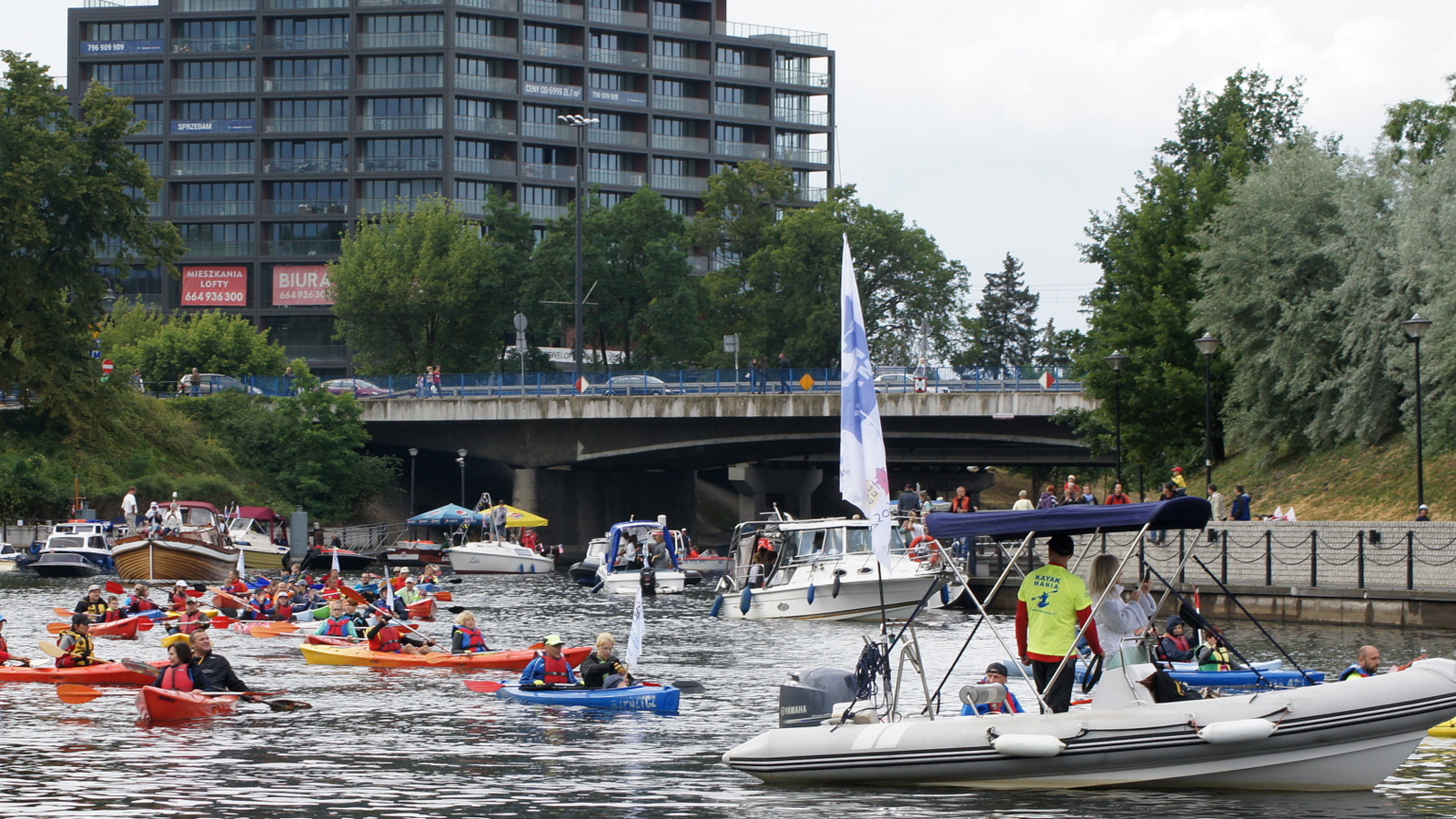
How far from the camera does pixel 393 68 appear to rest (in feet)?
367

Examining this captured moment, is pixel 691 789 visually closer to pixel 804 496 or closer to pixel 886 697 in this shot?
pixel 886 697

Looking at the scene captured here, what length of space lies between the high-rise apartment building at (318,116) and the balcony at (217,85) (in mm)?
115

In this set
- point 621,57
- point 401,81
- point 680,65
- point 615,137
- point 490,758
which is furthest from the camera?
point 680,65

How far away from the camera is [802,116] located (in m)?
125

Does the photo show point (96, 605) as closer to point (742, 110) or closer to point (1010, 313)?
point (742, 110)

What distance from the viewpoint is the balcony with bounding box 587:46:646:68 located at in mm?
117375

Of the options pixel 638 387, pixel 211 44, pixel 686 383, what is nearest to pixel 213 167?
pixel 211 44

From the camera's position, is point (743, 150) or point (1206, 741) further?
point (743, 150)

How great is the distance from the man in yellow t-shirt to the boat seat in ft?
1.42

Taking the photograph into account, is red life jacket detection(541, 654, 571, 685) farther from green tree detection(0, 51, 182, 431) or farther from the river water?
green tree detection(0, 51, 182, 431)

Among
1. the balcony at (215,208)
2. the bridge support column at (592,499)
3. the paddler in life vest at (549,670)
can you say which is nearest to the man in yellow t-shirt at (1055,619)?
→ the paddler in life vest at (549,670)

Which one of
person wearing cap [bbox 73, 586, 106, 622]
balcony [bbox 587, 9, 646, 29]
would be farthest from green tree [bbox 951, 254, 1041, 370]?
person wearing cap [bbox 73, 586, 106, 622]

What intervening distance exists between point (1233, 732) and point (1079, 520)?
2.24 metres

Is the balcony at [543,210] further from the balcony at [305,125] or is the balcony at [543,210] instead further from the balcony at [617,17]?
the balcony at [617,17]
